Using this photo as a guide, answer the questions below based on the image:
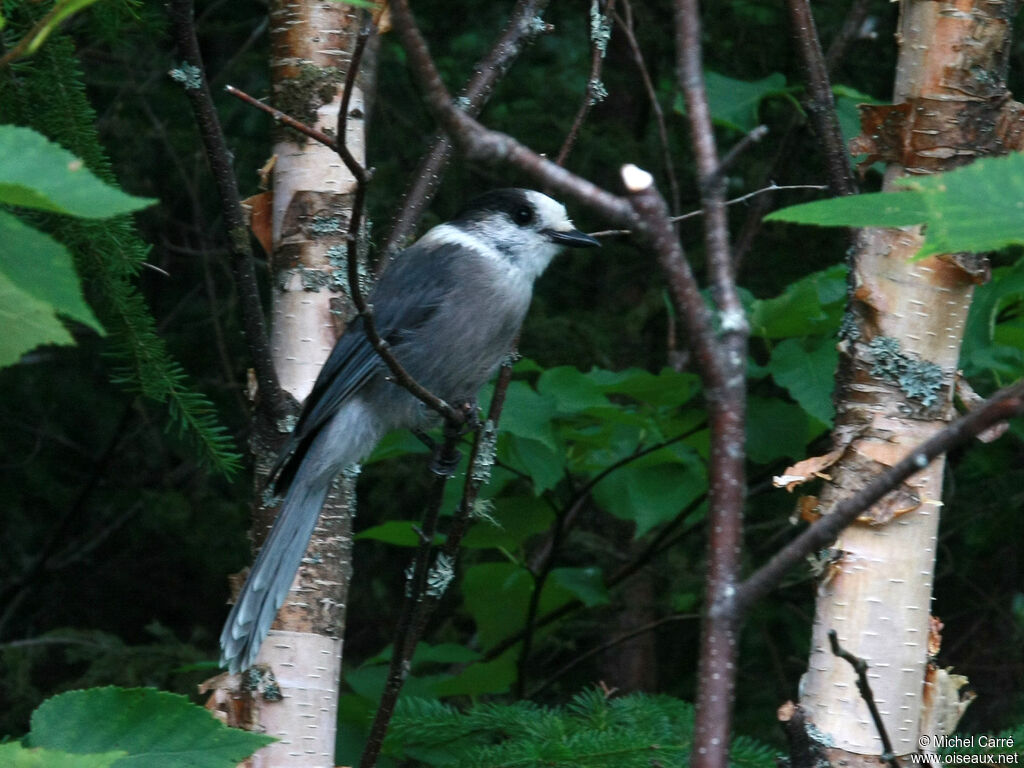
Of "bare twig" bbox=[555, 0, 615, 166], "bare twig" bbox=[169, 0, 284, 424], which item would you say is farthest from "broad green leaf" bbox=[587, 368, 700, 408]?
"bare twig" bbox=[169, 0, 284, 424]

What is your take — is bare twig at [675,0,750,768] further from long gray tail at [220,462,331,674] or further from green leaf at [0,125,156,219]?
long gray tail at [220,462,331,674]

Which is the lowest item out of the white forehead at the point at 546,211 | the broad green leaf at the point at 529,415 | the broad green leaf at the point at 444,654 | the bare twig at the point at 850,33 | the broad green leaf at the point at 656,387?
the broad green leaf at the point at 444,654

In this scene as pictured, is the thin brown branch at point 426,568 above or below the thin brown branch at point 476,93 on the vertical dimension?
below

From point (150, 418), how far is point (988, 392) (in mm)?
3015

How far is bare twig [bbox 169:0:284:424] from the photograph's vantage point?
6.63 feet

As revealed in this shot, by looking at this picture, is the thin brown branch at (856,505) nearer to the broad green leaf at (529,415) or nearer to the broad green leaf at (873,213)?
the broad green leaf at (873,213)

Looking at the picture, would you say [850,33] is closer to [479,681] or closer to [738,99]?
[738,99]

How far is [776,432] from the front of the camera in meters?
2.76

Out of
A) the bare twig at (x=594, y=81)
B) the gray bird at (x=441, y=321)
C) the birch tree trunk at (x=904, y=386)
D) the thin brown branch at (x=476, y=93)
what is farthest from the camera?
the gray bird at (x=441, y=321)

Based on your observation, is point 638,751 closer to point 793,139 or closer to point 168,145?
point 793,139

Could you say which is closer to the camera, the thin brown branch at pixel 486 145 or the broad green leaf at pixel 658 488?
the thin brown branch at pixel 486 145

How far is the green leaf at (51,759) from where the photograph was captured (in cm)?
112

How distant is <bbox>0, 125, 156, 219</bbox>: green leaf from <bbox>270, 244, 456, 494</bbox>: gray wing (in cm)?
109

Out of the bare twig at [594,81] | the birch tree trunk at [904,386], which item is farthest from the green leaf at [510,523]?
the birch tree trunk at [904,386]
